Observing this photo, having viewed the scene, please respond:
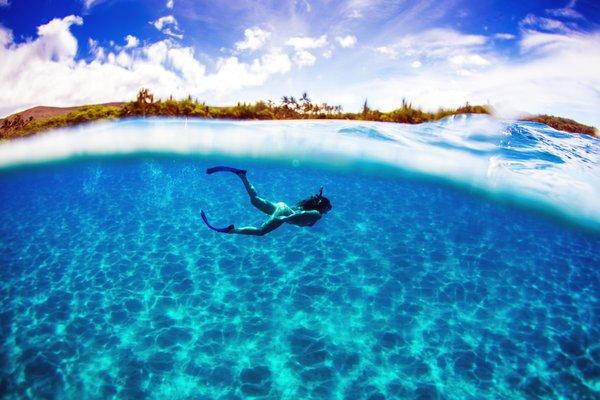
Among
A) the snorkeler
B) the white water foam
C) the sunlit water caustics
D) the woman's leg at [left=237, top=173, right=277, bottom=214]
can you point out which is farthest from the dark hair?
the white water foam

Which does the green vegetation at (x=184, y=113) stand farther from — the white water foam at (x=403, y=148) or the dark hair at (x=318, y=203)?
the dark hair at (x=318, y=203)

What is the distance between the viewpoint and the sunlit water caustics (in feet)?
22.7

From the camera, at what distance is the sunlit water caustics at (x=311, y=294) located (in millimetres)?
6926

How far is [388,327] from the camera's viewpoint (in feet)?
27.8

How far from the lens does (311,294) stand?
960 cm

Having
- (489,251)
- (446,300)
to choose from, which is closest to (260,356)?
(446,300)

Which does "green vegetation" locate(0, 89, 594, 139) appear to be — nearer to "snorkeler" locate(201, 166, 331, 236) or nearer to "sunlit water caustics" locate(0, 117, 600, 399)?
"sunlit water caustics" locate(0, 117, 600, 399)

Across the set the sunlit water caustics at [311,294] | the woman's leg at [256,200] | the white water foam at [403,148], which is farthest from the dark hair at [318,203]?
the white water foam at [403,148]

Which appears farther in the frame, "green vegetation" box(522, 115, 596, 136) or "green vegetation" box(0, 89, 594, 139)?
"green vegetation" box(0, 89, 594, 139)

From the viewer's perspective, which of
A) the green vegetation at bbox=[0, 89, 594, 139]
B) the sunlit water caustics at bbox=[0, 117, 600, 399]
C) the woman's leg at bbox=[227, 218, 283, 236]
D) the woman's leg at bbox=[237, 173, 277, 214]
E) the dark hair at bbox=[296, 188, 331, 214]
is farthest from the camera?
the green vegetation at bbox=[0, 89, 594, 139]

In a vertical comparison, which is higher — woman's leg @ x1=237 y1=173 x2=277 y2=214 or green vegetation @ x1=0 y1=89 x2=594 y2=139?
green vegetation @ x1=0 y1=89 x2=594 y2=139

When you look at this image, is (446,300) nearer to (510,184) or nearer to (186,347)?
(186,347)

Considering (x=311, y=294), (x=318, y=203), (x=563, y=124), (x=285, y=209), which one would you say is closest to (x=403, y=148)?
(x=563, y=124)

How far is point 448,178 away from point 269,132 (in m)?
17.2
